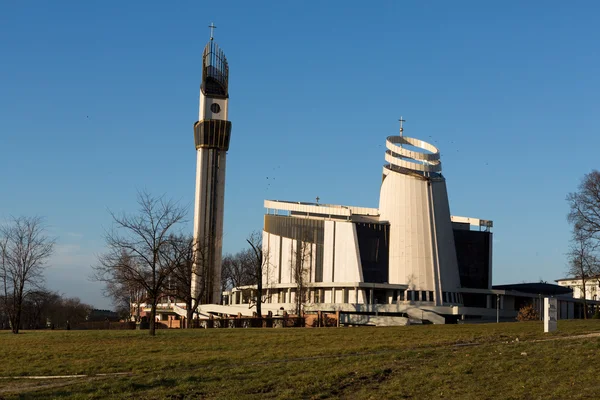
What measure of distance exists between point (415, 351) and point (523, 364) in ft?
16.6

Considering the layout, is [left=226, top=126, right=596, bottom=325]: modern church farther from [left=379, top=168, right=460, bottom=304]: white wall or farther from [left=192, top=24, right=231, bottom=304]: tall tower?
[left=192, top=24, right=231, bottom=304]: tall tower

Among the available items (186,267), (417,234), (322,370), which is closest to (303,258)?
(417,234)

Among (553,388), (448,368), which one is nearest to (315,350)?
(448,368)

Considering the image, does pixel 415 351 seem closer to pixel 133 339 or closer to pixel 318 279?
pixel 133 339

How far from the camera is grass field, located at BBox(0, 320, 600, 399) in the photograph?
18406 millimetres

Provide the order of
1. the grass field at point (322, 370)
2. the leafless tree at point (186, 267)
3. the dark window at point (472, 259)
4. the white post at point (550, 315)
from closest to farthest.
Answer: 1. the grass field at point (322, 370)
2. the white post at point (550, 315)
3. the leafless tree at point (186, 267)
4. the dark window at point (472, 259)

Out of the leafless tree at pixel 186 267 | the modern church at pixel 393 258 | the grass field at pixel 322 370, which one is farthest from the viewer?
the modern church at pixel 393 258

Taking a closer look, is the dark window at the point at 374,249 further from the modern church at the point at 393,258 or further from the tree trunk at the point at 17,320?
the tree trunk at the point at 17,320

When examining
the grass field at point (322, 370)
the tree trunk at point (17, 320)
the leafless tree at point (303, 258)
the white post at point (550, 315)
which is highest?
the leafless tree at point (303, 258)

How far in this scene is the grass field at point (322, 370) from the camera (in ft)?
60.4

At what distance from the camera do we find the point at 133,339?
1501 inches

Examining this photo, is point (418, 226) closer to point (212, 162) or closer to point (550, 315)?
point (212, 162)

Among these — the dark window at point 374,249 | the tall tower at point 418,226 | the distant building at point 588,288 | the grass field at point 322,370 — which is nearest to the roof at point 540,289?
the distant building at point 588,288

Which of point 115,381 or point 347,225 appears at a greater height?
point 347,225
